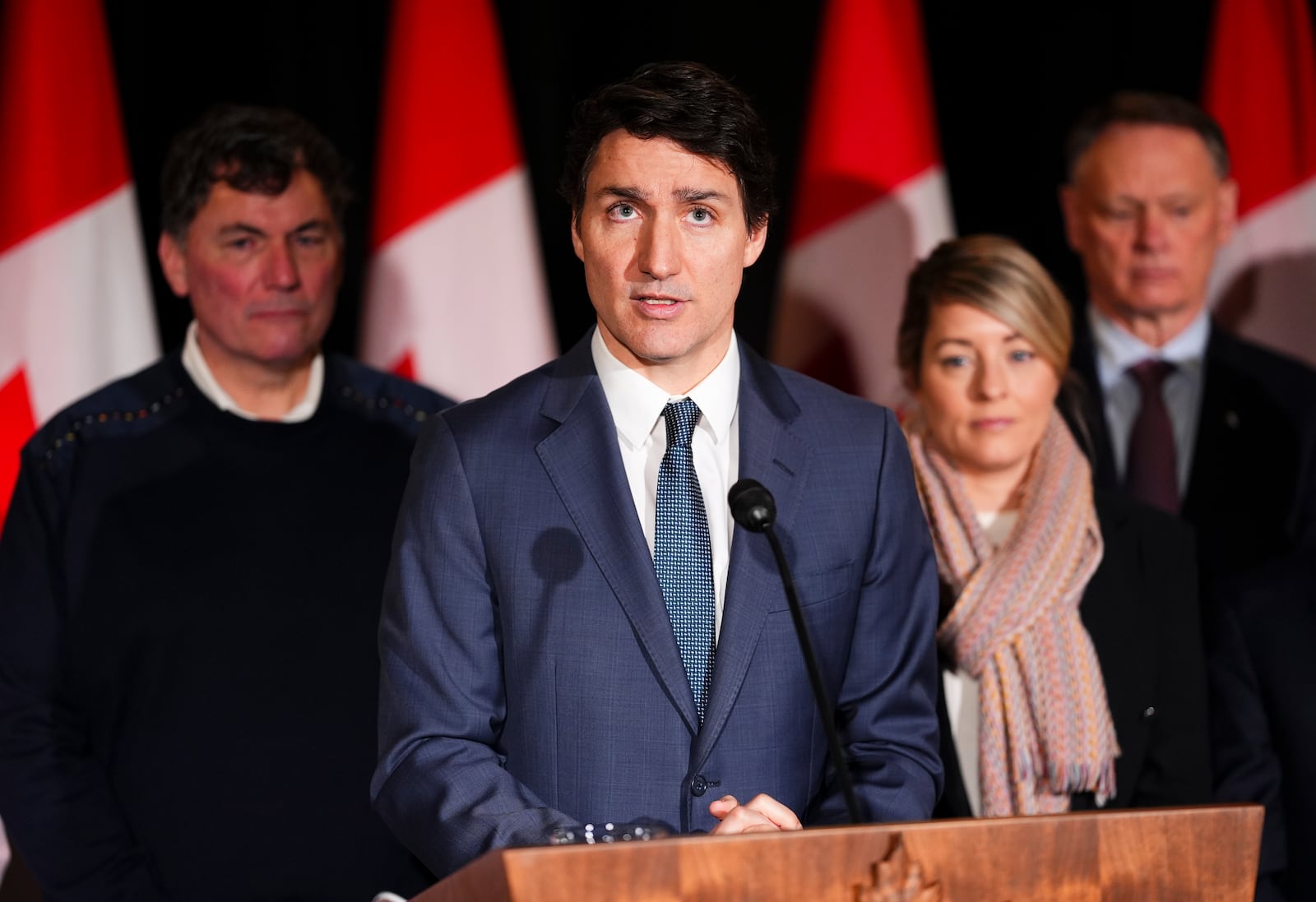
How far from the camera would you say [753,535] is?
1.90 meters

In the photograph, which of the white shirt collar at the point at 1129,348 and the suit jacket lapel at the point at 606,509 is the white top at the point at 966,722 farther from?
the suit jacket lapel at the point at 606,509

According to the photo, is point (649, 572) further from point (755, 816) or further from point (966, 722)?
point (966, 722)

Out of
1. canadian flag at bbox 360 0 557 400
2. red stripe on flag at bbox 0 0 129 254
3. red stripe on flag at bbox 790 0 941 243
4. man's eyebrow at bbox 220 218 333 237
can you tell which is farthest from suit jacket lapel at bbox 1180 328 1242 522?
red stripe on flag at bbox 0 0 129 254

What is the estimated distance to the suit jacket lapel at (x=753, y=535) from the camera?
1825 mm

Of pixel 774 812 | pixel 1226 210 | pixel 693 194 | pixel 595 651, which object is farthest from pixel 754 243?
pixel 1226 210

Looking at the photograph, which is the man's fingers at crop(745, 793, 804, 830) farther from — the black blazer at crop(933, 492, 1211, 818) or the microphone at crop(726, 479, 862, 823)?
the black blazer at crop(933, 492, 1211, 818)

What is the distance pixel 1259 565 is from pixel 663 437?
62.4 inches

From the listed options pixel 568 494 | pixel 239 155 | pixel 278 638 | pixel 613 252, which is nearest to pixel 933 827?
pixel 568 494

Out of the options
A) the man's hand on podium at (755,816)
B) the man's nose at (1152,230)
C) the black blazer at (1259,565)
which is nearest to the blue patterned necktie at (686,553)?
the man's hand on podium at (755,816)

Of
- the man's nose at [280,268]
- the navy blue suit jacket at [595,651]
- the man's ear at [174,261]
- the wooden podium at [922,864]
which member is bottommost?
the wooden podium at [922,864]

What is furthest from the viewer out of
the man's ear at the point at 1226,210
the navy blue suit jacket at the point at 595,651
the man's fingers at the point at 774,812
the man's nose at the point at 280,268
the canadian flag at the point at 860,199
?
the canadian flag at the point at 860,199

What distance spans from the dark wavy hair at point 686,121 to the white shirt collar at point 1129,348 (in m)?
1.57

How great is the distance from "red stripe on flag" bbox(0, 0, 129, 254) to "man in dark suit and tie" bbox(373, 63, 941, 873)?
156 cm

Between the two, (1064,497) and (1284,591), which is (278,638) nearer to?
(1064,497)
